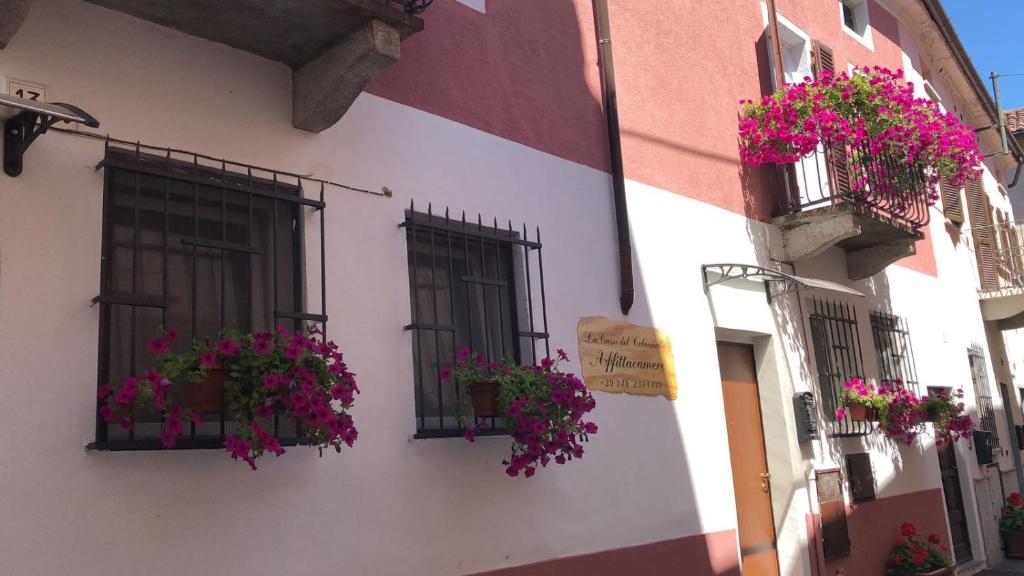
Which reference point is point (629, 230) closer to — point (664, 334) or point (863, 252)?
point (664, 334)

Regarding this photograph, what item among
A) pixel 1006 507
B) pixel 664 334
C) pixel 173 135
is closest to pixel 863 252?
pixel 664 334

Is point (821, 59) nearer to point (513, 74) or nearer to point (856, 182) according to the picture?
point (856, 182)

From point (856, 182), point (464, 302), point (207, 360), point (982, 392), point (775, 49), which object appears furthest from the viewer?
point (982, 392)

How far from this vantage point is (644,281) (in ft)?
21.2

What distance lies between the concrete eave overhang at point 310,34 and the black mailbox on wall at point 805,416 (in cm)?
488

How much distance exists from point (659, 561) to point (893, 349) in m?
5.10

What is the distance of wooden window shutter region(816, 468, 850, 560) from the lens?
25.5ft

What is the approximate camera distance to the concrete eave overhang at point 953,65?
12.3m

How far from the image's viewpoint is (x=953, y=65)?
45.5 ft

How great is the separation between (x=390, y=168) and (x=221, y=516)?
2.03m

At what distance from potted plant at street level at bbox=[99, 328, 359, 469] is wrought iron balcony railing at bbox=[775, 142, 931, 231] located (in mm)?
5550

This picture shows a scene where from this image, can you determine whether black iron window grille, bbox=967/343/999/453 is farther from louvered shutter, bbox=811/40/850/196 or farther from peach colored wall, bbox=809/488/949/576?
louvered shutter, bbox=811/40/850/196

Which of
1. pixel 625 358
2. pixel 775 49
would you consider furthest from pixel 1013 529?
pixel 625 358

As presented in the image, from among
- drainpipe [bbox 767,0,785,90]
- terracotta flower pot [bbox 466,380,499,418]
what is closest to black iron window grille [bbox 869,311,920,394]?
drainpipe [bbox 767,0,785,90]
